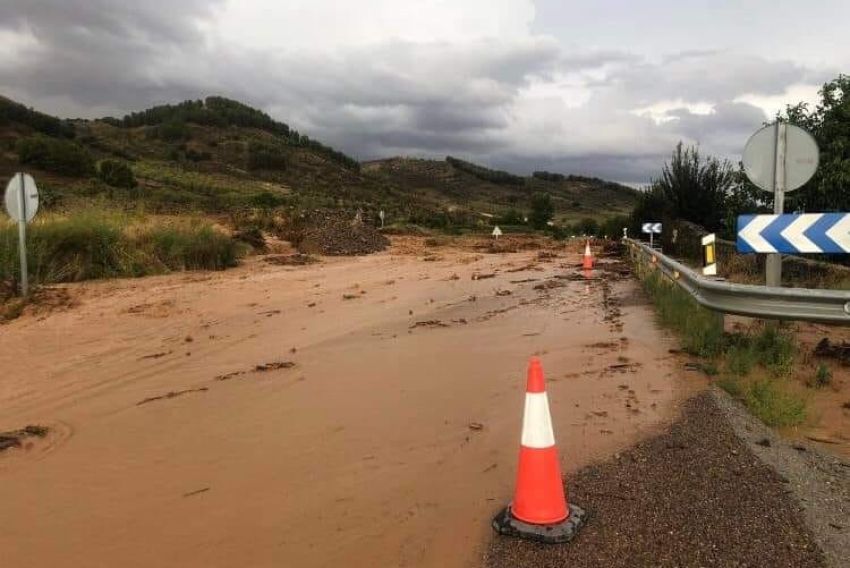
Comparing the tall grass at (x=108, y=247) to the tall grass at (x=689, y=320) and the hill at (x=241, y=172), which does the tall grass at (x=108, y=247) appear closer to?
the hill at (x=241, y=172)

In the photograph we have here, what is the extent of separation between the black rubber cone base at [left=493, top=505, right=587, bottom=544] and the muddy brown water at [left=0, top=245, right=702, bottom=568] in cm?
13

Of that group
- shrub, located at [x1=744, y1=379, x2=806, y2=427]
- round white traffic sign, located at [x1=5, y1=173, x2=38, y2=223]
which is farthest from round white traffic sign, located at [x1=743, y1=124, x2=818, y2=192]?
round white traffic sign, located at [x1=5, y1=173, x2=38, y2=223]

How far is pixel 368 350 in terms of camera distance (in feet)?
27.5

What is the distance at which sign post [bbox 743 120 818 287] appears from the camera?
283 inches

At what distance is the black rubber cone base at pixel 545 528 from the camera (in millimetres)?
3371

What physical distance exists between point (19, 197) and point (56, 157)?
47294mm

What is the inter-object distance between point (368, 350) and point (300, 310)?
11.0 ft

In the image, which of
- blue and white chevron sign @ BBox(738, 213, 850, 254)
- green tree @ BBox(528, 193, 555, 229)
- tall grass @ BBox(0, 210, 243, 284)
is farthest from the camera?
green tree @ BBox(528, 193, 555, 229)

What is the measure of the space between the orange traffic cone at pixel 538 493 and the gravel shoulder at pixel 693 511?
72mm

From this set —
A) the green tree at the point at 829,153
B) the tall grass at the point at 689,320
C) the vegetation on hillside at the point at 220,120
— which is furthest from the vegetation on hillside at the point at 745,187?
the vegetation on hillside at the point at 220,120

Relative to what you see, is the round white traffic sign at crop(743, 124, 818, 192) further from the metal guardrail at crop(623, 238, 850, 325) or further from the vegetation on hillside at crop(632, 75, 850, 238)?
the vegetation on hillside at crop(632, 75, 850, 238)

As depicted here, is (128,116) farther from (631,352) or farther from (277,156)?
(631,352)

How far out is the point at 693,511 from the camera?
3.65 meters

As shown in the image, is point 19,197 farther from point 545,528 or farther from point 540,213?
point 540,213
